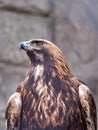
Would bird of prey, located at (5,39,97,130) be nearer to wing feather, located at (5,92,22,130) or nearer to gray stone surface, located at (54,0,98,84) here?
wing feather, located at (5,92,22,130)

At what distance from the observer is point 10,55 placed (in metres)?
6.53

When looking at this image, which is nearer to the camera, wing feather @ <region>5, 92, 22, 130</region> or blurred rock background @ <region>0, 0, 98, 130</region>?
wing feather @ <region>5, 92, 22, 130</region>

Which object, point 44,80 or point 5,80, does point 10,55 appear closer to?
point 5,80

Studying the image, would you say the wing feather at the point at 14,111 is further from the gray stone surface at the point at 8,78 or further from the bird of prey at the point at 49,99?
the gray stone surface at the point at 8,78

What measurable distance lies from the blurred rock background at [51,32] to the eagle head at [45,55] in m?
2.17

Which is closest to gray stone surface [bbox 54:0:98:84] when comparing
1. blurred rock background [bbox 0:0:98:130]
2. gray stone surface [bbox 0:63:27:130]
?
blurred rock background [bbox 0:0:98:130]

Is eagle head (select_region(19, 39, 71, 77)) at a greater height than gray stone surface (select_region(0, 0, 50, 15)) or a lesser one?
lesser

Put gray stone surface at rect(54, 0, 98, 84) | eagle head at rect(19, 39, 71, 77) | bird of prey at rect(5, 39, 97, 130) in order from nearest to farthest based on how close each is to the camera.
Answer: bird of prey at rect(5, 39, 97, 130) → eagle head at rect(19, 39, 71, 77) → gray stone surface at rect(54, 0, 98, 84)

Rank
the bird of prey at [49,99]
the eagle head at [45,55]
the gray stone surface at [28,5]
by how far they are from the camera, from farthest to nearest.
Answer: the gray stone surface at [28,5] → the eagle head at [45,55] → the bird of prey at [49,99]

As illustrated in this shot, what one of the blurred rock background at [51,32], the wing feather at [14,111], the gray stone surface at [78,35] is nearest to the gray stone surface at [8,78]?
the blurred rock background at [51,32]

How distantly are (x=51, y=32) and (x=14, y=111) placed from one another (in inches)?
98.8

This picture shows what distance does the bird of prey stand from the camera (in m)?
4.07

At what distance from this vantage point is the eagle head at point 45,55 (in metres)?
4.21

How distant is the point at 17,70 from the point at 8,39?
288 mm
